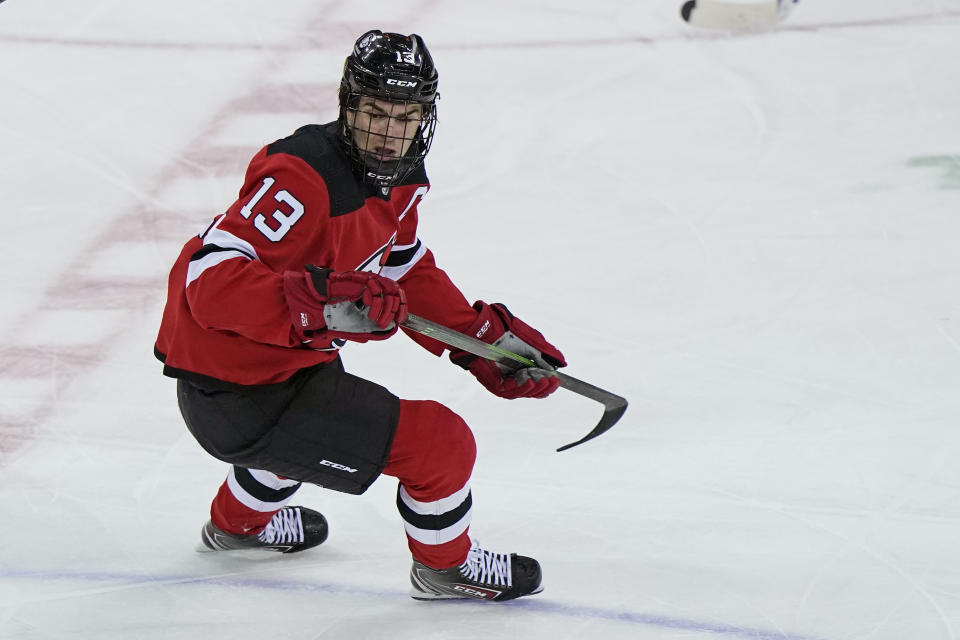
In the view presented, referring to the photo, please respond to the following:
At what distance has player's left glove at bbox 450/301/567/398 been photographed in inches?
90.0

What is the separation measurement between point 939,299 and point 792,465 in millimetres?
982

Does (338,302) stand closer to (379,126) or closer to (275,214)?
(275,214)

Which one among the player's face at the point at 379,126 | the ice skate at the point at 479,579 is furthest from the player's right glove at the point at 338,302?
the ice skate at the point at 479,579

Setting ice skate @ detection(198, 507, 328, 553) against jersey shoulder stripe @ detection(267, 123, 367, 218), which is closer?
jersey shoulder stripe @ detection(267, 123, 367, 218)

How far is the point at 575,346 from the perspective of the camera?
3.29 metres

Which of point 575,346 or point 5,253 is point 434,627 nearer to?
point 575,346

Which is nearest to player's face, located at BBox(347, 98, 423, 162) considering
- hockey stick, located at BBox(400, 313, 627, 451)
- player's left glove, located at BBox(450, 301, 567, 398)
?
hockey stick, located at BBox(400, 313, 627, 451)

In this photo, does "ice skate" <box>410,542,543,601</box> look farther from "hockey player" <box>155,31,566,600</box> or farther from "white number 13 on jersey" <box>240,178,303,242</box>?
"white number 13 on jersey" <box>240,178,303,242</box>

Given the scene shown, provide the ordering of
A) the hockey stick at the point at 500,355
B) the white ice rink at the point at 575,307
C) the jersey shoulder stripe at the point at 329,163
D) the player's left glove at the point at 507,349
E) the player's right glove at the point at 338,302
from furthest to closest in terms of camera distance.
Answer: the white ice rink at the point at 575,307 < the player's left glove at the point at 507,349 < the hockey stick at the point at 500,355 < the jersey shoulder stripe at the point at 329,163 < the player's right glove at the point at 338,302

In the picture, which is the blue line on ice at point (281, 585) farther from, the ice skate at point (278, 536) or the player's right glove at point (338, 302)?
the player's right glove at point (338, 302)

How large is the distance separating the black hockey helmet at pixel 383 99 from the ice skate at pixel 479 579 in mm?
767

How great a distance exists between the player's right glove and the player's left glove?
1.37ft

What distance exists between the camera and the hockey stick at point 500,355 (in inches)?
82.5

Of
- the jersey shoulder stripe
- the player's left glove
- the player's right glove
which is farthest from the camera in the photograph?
the player's left glove
